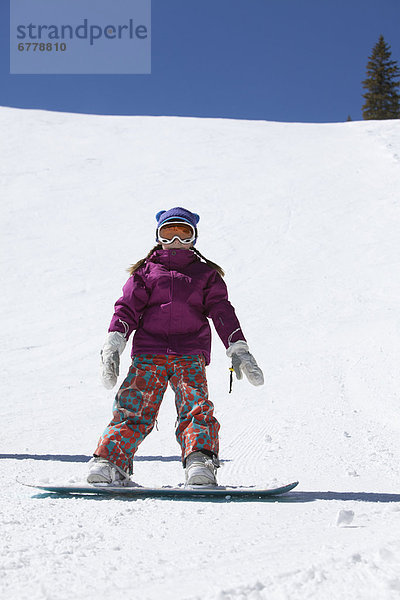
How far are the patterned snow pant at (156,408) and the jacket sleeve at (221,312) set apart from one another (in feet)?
0.67

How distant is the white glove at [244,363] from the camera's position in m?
3.13

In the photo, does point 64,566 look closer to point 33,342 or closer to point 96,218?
point 33,342

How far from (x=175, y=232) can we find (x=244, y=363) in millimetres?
942

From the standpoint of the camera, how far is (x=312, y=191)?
53.3 ft

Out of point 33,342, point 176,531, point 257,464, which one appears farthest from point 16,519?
point 33,342

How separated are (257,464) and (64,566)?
2208 millimetres

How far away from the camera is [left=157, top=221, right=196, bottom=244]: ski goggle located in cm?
361

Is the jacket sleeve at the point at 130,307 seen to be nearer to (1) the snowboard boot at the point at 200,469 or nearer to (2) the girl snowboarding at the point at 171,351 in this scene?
(2) the girl snowboarding at the point at 171,351

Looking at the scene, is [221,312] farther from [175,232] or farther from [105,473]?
[105,473]

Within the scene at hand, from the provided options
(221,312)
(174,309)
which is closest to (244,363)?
(221,312)

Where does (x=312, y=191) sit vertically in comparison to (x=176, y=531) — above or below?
above

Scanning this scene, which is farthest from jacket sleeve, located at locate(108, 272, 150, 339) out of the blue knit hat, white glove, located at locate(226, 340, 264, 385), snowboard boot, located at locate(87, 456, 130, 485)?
snowboard boot, located at locate(87, 456, 130, 485)

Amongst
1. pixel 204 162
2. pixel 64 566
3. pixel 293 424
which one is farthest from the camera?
pixel 204 162

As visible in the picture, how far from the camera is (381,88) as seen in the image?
4656 centimetres
